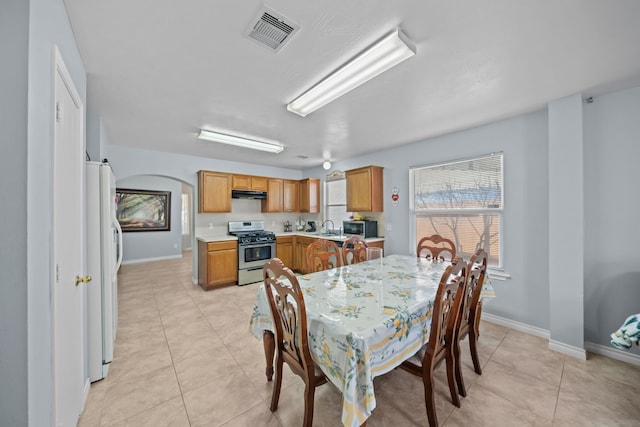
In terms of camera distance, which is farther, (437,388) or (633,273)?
(633,273)

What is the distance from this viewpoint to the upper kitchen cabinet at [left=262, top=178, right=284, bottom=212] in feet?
17.4

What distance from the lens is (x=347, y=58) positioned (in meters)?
1.71

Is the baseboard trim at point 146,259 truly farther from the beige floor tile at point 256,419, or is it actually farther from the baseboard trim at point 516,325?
the baseboard trim at point 516,325

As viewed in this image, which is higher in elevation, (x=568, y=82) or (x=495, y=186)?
(x=568, y=82)

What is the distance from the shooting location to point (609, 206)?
2275 mm

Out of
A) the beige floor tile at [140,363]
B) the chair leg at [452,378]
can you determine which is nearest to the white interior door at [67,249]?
the beige floor tile at [140,363]

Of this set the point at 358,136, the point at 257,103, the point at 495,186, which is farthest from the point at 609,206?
the point at 257,103

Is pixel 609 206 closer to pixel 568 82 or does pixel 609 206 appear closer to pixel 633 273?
pixel 633 273

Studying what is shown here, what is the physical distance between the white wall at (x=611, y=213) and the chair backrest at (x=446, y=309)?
1.92m

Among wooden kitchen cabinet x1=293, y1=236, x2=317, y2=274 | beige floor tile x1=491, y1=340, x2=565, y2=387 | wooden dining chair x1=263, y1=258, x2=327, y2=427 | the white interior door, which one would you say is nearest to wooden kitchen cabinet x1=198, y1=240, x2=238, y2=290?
wooden kitchen cabinet x1=293, y1=236, x2=317, y2=274

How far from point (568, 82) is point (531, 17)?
3.91 ft

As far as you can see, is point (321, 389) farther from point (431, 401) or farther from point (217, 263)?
point (217, 263)

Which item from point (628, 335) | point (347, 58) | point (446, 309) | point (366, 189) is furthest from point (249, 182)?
point (628, 335)

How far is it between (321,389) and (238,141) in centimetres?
318
